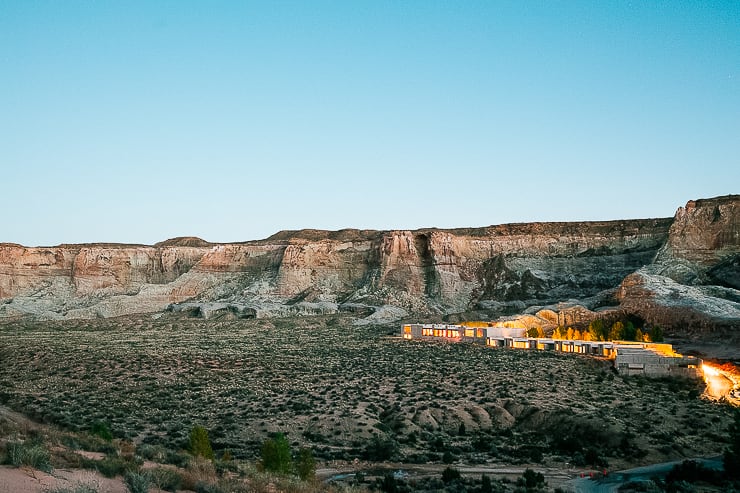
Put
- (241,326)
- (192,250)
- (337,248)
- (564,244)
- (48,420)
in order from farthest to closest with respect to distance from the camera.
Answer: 1. (192,250)
2. (337,248)
3. (564,244)
4. (241,326)
5. (48,420)

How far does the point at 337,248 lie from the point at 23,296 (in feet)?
120

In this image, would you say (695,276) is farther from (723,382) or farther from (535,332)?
(723,382)

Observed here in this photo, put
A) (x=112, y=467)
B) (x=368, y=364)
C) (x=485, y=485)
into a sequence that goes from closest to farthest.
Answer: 1. (x=112, y=467)
2. (x=485, y=485)
3. (x=368, y=364)

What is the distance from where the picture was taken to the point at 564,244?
270 ft

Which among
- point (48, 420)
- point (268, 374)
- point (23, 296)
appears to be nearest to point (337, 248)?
point (23, 296)

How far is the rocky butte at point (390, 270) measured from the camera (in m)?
69.8

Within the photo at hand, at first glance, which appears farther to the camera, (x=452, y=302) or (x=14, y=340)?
(x=452, y=302)

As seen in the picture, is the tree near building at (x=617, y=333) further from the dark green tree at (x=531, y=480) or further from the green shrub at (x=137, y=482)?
the green shrub at (x=137, y=482)

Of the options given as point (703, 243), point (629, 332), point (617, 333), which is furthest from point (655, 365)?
point (703, 243)

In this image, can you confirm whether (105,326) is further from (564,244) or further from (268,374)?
(564,244)

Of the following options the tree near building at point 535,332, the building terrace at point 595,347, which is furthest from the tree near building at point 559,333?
the building terrace at point 595,347

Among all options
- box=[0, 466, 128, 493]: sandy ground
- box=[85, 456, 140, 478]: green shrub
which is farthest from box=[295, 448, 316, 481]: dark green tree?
box=[0, 466, 128, 493]: sandy ground

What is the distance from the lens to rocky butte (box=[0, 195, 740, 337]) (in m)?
69.8

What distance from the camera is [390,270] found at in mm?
81250
